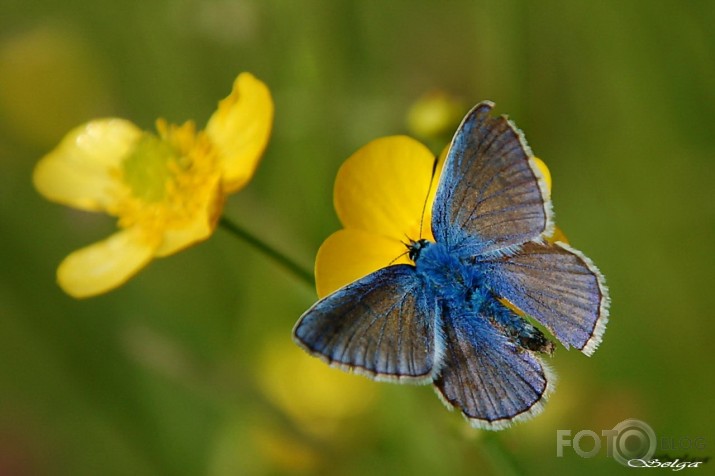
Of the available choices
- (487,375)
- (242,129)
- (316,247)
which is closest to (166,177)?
(242,129)

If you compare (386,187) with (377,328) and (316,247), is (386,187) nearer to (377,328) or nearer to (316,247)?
(377,328)

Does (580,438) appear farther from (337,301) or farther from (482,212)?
(337,301)

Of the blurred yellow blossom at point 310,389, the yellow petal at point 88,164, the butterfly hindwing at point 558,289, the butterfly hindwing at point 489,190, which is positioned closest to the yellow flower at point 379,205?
the butterfly hindwing at point 489,190

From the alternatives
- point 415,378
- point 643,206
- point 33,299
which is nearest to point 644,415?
point 643,206

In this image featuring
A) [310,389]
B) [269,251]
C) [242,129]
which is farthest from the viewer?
[310,389]

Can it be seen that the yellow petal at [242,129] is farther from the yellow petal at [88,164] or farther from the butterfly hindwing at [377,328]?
the butterfly hindwing at [377,328]

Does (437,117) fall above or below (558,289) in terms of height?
above

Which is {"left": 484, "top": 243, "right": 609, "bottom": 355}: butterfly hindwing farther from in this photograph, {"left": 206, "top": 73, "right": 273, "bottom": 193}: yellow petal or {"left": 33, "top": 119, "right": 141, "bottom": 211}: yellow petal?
{"left": 33, "top": 119, "right": 141, "bottom": 211}: yellow petal
